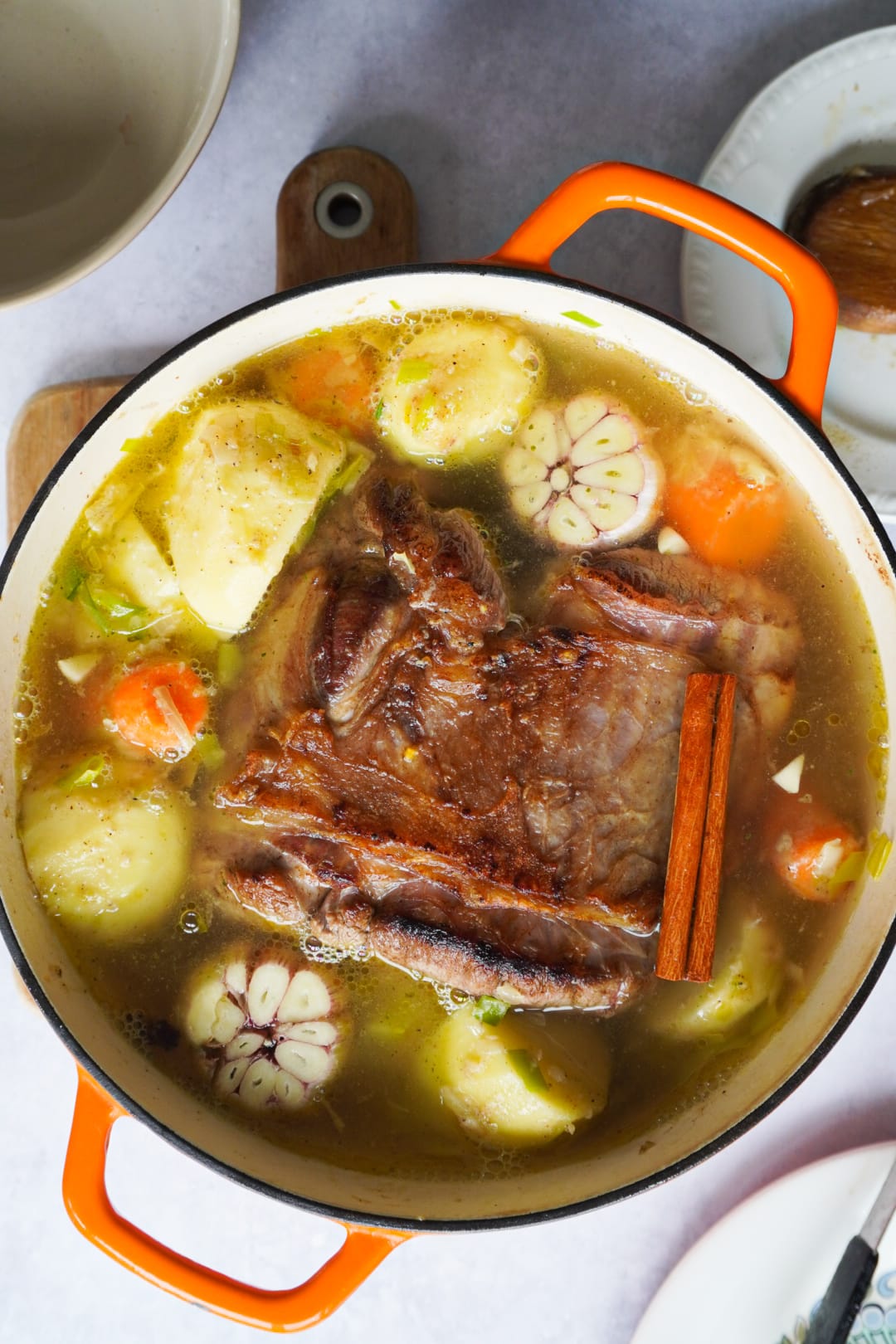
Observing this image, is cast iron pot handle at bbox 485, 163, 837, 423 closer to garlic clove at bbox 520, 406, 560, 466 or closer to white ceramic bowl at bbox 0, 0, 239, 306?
garlic clove at bbox 520, 406, 560, 466

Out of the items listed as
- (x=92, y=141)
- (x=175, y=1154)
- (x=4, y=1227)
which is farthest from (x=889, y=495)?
(x=4, y=1227)

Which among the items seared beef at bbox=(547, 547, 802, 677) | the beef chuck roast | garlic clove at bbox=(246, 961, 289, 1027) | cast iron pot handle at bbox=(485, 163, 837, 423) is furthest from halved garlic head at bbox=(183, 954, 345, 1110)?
cast iron pot handle at bbox=(485, 163, 837, 423)

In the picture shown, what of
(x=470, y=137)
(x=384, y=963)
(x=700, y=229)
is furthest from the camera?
(x=470, y=137)

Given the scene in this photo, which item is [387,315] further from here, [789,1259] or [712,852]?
[789,1259]

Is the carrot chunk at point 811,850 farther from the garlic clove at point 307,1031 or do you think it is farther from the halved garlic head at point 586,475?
the garlic clove at point 307,1031

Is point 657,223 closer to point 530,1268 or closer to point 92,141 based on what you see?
point 92,141

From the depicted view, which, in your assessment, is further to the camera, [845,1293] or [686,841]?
[845,1293]

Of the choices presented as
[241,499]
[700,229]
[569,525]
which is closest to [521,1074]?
[569,525]
